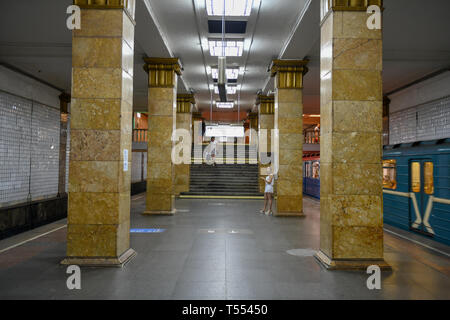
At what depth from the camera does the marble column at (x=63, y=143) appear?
1350cm

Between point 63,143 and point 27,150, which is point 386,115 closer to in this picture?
point 63,143

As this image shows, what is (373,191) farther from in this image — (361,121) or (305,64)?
(305,64)

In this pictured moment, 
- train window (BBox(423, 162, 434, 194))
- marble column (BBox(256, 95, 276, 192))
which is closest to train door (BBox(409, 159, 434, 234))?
train window (BBox(423, 162, 434, 194))

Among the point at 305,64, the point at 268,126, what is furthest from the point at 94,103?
the point at 268,126

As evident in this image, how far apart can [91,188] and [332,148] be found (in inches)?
147

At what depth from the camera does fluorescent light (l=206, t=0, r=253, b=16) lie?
665cm

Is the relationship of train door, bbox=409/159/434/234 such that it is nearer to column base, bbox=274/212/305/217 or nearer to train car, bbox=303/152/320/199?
column base, bbox=274/212/305/217

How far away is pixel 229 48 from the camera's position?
9406mm

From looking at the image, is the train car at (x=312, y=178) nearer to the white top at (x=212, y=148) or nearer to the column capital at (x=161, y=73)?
the white top at (x=212, y=148)

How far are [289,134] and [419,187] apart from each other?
12.3 ft

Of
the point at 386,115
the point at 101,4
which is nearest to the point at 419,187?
the point at 386,115

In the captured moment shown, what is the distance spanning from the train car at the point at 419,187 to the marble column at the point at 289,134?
2.55 meters

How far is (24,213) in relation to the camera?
342 inches

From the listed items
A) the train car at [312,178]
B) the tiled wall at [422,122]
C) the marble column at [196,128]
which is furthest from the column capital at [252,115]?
the tiled wall at [422,122]
